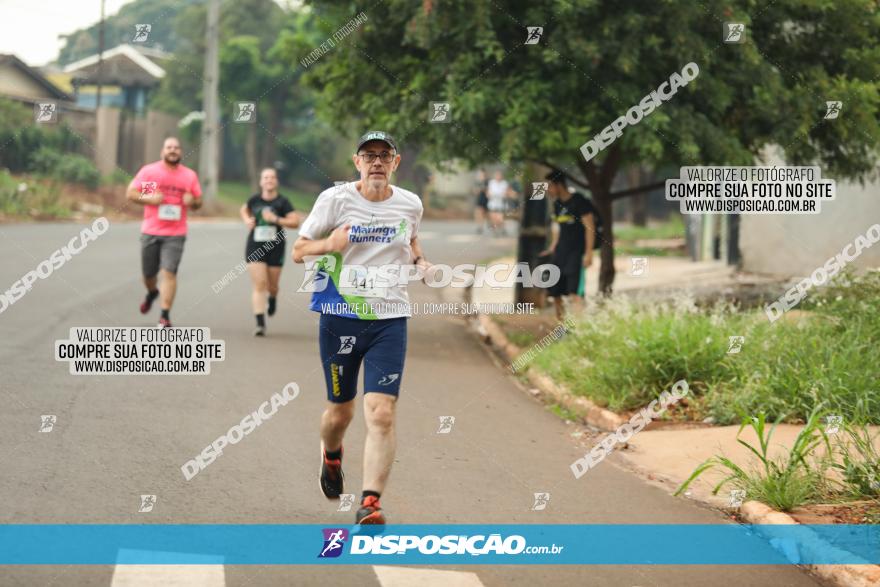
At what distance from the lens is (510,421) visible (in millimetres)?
10141

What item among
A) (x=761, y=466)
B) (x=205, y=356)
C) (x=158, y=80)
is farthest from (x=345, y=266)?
(x=158, y=80)

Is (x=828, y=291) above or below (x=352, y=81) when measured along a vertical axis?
below

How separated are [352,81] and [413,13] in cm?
168

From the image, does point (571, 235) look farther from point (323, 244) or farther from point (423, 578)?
point (423, 578)

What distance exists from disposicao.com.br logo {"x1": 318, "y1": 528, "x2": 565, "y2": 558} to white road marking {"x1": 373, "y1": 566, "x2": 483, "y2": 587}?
284 mm

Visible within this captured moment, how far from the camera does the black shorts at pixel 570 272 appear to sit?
1418cm

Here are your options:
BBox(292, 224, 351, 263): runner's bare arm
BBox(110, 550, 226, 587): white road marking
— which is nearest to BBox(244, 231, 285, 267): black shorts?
BBox(292, 224, 351, 263): runner's bare arm

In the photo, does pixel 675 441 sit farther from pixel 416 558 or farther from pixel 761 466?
pixel 416 558

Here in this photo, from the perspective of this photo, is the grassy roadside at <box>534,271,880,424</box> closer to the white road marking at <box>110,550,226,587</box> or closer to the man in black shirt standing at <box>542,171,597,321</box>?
the man in black shirt standing at <box>542,171,597,321</box>

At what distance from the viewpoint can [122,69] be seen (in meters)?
51.8

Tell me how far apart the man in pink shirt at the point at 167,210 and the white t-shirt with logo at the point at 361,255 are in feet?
21.2

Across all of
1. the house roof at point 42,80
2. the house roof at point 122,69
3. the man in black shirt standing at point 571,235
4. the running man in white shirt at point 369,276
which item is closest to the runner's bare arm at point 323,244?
the running man in white shirt at point 369,276

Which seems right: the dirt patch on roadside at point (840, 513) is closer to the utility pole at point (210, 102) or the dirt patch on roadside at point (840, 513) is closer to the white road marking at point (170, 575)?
the white road marking at point (170, 575)

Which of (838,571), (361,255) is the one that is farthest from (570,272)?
(838,571)
